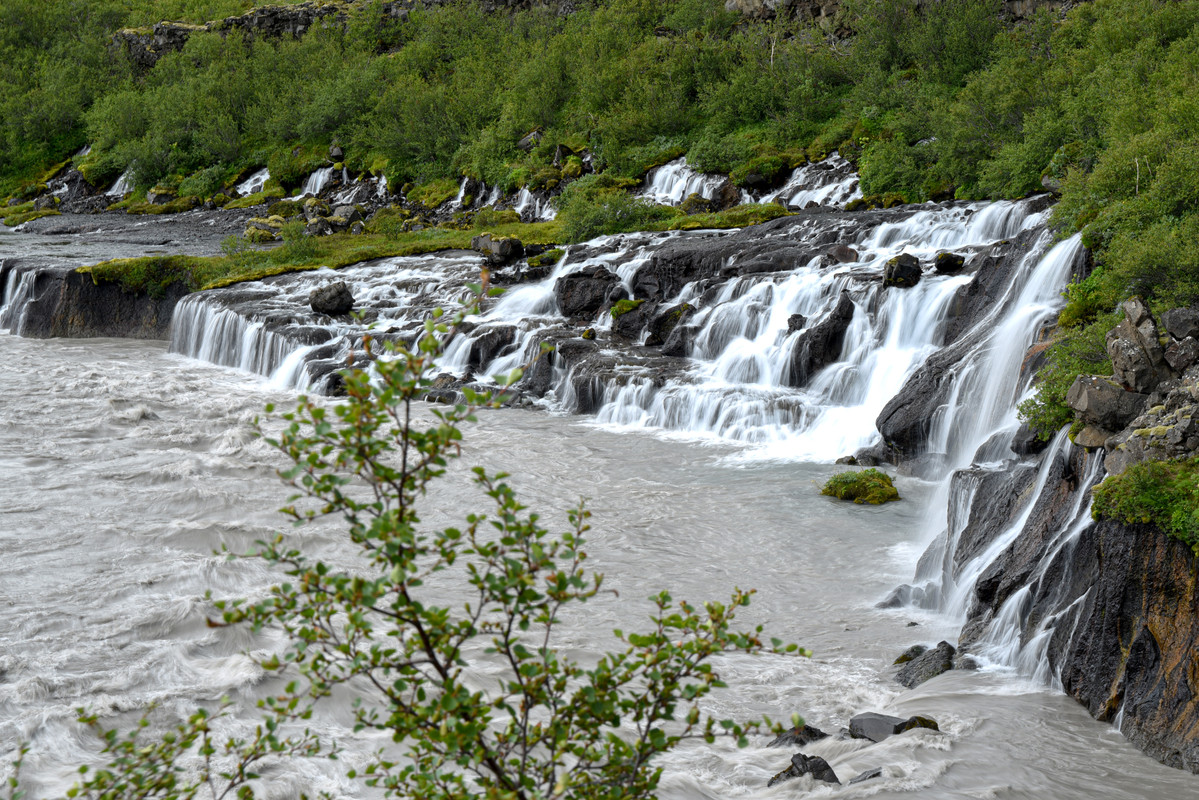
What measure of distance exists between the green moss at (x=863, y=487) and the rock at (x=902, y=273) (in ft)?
20.9

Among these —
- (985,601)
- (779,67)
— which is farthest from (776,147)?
(985,601)

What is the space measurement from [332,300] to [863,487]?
1786cm

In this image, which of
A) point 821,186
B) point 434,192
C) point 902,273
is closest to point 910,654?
point 902,273

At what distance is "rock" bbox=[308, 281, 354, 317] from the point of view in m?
28.2

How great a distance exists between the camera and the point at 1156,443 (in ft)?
30.2

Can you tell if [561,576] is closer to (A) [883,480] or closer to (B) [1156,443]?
(B) [1156,443]

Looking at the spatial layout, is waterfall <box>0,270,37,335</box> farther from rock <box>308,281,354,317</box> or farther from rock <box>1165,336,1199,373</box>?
rock <box>1165,336,1199,373</box>

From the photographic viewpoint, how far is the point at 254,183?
188ft

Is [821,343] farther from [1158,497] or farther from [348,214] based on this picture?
[348,214]

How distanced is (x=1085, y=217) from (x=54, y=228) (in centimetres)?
4656

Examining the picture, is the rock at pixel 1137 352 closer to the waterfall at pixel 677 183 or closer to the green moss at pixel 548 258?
the green moss at pixel 548 258

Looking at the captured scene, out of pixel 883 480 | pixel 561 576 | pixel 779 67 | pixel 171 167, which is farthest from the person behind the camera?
pixel 171 167

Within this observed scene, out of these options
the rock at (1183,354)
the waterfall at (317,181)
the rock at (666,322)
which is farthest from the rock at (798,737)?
the waterfall at (317,181)

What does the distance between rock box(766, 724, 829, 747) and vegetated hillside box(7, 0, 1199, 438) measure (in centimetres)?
553
